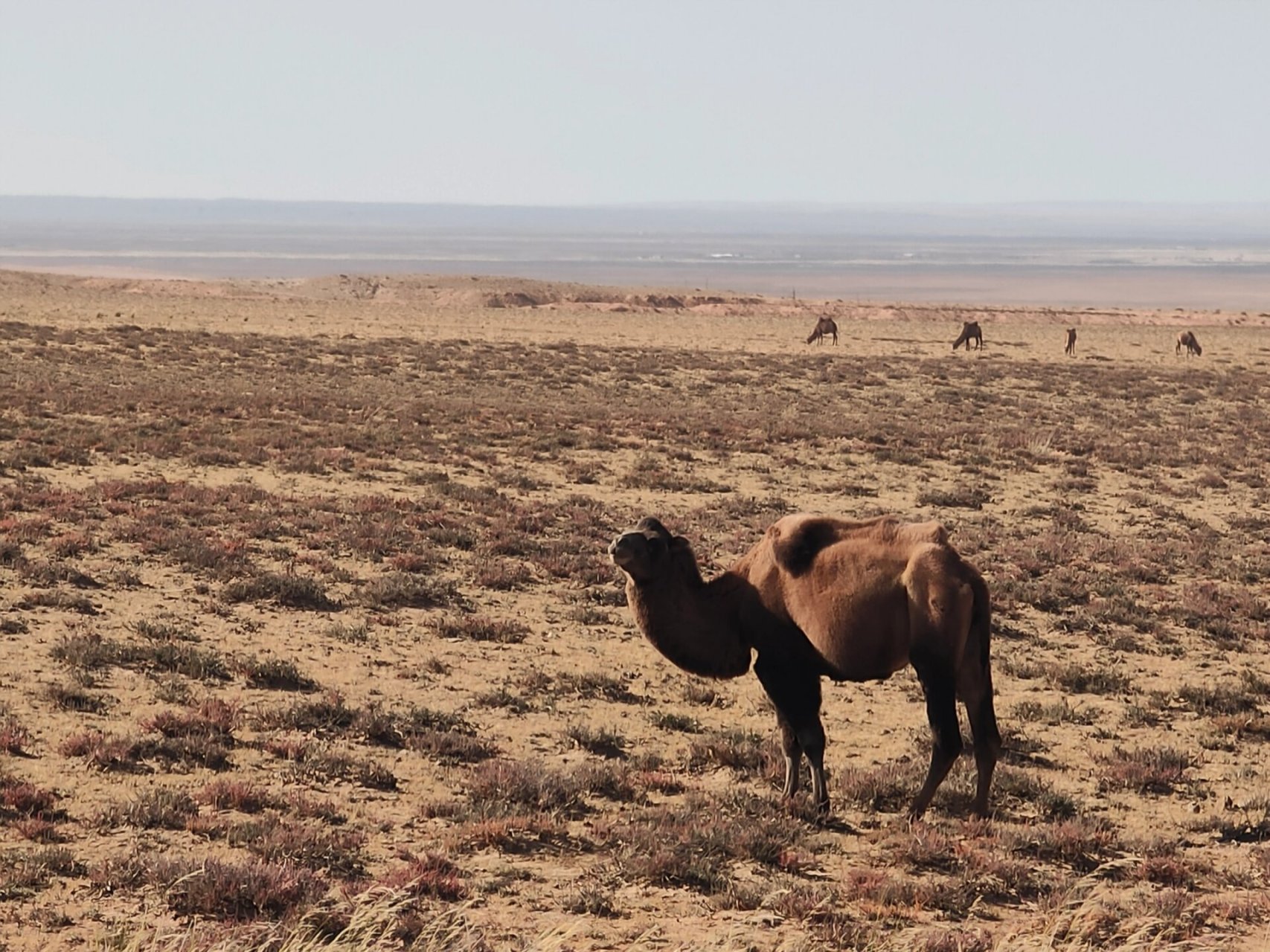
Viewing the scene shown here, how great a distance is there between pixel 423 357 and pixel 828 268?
148817mm

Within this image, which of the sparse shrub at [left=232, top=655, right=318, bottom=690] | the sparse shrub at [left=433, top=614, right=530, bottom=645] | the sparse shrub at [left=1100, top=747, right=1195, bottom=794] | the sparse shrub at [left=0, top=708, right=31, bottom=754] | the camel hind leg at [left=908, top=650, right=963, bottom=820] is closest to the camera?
the camel hind leg at [left=908, top=650, right=963, bottom=820]

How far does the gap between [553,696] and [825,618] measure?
12.6ft

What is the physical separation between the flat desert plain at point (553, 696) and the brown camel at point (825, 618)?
662 mm

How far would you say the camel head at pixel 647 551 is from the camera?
9.71m

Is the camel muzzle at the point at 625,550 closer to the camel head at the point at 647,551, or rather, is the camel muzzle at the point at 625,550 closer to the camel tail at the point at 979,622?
the camel head at the point at 647,551

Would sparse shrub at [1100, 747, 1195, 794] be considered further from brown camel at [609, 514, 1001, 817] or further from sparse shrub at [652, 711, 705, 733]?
sparse shrub at [652, 711, 705, 733]

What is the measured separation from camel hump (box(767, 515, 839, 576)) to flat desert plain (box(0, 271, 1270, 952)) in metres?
1.63

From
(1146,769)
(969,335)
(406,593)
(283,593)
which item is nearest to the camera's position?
(1146,769)

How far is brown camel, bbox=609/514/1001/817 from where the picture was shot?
30.3 ft

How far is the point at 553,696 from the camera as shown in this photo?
12.7 metres

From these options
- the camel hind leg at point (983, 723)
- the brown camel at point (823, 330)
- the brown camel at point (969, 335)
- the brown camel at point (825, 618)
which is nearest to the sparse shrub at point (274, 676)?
the brown camel at point (825, 618)

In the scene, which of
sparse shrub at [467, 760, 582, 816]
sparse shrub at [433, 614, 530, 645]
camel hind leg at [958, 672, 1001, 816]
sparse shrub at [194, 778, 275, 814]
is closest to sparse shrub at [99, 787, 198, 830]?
sparse shrub at [194, 778, 275, 814]

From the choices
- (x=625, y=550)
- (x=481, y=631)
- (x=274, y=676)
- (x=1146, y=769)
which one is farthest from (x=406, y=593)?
(x=1146, y=769)

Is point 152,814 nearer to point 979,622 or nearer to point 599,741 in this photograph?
point 599,741
